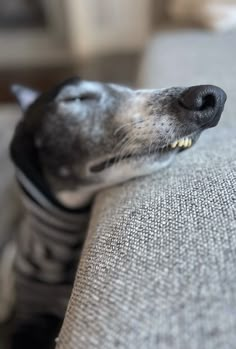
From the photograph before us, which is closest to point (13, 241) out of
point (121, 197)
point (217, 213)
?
point (121, 197)

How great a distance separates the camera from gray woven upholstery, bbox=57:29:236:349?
1.19ft

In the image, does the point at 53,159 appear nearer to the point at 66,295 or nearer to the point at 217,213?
the point at 66,295

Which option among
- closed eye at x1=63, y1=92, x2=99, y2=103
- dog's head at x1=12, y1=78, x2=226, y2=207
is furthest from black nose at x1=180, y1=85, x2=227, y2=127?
closed eye at x1=63, y1=92, x2=99, y2=103

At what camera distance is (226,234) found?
1.47 feet

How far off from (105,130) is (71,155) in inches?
3.7

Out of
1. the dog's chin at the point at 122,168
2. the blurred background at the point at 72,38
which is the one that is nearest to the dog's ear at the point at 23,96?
the dog's chin at the point at 122,168

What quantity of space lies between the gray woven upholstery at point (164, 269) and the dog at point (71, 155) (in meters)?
0.08

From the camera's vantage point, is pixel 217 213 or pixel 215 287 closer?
pixel 215 287

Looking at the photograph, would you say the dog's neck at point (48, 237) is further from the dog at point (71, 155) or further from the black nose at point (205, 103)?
the black nose at point (205, 103)

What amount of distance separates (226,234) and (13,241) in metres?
0.86

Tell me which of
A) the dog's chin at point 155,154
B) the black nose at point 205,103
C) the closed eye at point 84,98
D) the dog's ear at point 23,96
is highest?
the black nose at point 205,103

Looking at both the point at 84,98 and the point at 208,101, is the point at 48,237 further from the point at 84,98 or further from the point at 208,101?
the point at 208,101

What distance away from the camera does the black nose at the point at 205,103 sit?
2.08 feet

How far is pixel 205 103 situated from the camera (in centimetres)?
65
